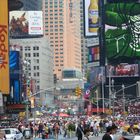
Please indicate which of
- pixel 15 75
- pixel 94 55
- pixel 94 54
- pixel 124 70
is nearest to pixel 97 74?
pixel 94 55

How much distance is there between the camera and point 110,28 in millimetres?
137625

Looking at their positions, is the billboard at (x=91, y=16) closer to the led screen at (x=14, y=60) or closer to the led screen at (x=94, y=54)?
the led screen at (x=94, y=54)

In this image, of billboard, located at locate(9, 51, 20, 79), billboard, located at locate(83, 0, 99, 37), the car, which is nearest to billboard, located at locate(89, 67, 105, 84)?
billboard, located at locate(83, 0, 99, 37)

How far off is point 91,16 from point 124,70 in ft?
61.7

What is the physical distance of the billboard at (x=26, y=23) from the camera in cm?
15955

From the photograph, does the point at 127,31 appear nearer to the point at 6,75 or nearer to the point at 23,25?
the point at 23,25

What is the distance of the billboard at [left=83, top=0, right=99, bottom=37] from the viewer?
14812cm

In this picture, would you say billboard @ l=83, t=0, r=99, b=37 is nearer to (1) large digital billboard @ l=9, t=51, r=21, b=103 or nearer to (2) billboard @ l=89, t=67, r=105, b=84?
(2) billboard @ l=89, t=67, r=105, b=84

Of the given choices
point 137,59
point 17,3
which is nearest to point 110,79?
point 137,59

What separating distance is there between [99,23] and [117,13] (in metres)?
7.87

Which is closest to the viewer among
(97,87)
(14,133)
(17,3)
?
(14,133)

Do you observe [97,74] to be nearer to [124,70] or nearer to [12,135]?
[124,70]

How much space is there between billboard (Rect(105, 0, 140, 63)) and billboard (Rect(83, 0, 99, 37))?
10.4 m

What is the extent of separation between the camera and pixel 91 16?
149625 mm
